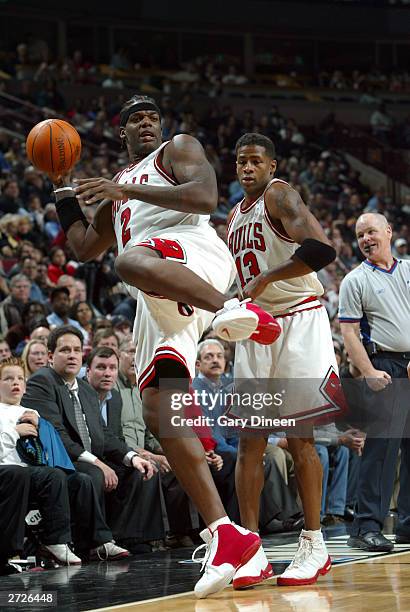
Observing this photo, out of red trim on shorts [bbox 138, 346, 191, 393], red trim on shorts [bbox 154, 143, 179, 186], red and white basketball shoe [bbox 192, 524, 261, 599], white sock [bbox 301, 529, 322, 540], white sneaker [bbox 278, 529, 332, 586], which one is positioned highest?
red trim on shorts [bbox 154, 143, 179, 186]

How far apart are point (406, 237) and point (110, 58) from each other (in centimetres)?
1085

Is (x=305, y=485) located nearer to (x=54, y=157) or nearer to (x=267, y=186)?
(x=267, y=186)

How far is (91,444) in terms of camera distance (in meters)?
6.95

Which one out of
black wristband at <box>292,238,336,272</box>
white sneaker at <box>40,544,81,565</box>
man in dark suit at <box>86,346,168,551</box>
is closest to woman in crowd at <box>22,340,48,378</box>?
man in dark suit at <box>86,346,168,551</box>

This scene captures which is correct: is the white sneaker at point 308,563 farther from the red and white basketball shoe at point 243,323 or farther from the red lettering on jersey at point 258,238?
the red lettering on jersey at point 258,238

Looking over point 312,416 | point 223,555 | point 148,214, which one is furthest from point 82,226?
point 223,555

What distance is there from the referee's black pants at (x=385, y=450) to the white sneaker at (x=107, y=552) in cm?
151

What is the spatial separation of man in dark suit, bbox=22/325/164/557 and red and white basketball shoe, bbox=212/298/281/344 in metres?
2.75

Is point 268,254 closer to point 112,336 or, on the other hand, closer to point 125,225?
point 125,225

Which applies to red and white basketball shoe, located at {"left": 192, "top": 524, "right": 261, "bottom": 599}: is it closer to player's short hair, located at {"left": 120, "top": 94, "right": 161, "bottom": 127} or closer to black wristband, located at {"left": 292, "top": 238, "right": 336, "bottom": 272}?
black wristband, located at {"left": 292, "top": 238, "right": 336, "bottom": 272}

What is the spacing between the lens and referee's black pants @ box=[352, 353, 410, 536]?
6.37m

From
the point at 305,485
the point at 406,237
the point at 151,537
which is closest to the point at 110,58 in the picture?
the point at 406,237

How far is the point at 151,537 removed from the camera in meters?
6.86

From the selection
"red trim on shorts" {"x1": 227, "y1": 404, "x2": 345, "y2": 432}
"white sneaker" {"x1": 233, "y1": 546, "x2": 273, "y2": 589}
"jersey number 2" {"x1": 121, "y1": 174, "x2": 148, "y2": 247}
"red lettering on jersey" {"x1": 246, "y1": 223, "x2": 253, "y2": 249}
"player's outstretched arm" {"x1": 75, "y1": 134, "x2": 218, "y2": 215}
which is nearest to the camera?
"player's outstretched arm" {"x1": 75, "y1": 134, "x2": 218, "y2": 215}
